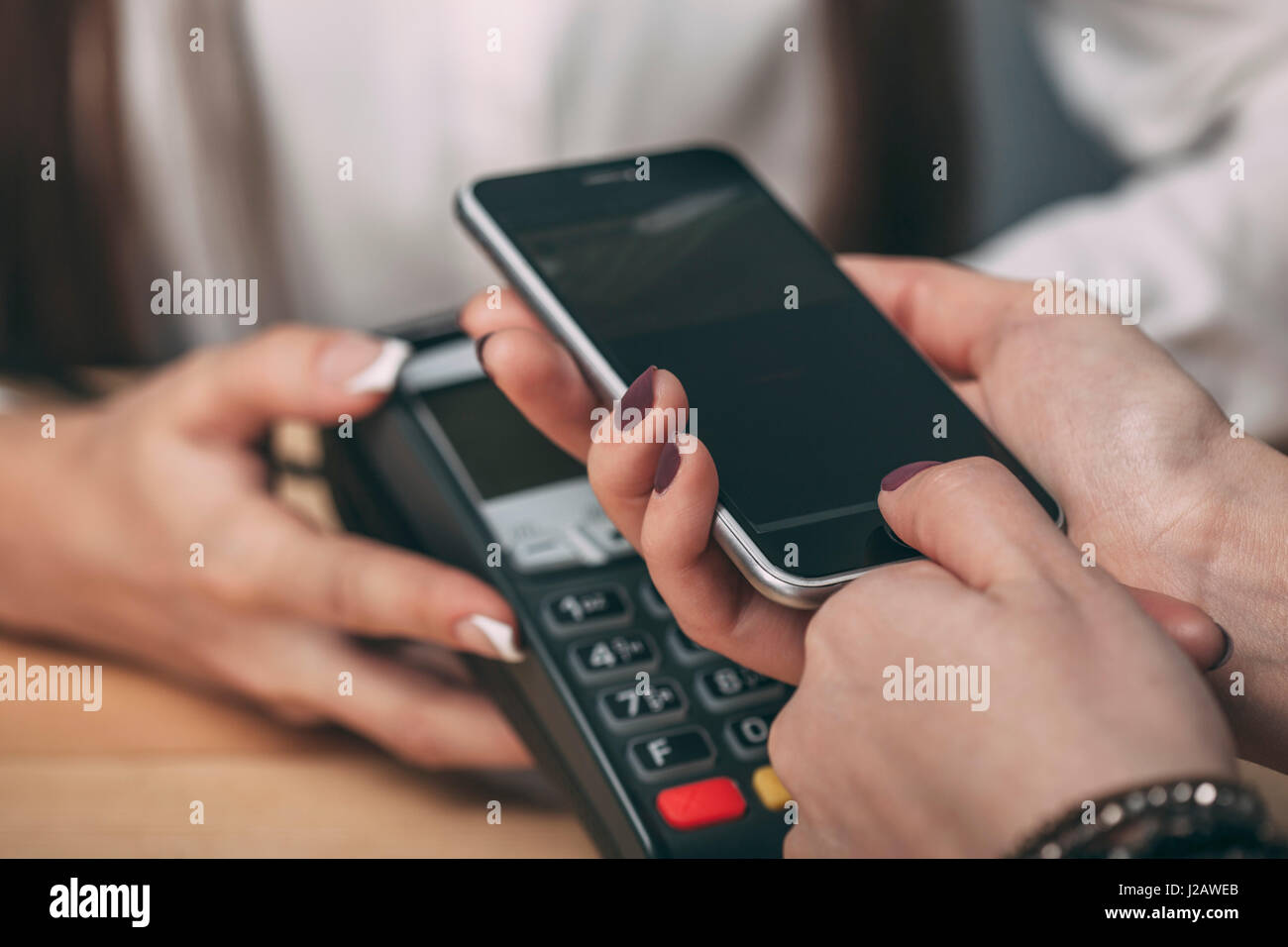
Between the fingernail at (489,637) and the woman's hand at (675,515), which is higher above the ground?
the woman's hand at (675,515)

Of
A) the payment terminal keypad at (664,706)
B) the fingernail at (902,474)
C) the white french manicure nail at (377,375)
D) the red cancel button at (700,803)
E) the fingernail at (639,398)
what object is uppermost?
the fingernail at (639,398)

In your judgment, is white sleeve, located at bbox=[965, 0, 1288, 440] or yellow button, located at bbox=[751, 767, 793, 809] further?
white sleeve, located at bbox=[965, 0, 1288, 440]

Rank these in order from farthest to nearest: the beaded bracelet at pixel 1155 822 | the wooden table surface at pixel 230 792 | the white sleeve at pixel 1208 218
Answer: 1. the white sleeve at pixel 1208 218
2. the wooden table surface at pixel 230 792
3. the beaded bracelet at pixel 1155 822


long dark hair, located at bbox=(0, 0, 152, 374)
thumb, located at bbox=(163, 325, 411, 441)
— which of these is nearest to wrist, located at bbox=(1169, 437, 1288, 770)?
thumb, located at bbox=(163, 325, 411, 441)

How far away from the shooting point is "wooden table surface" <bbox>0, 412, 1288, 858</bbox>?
245 mm

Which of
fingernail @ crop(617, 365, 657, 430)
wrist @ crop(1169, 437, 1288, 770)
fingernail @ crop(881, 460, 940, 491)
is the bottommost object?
wrist @ crop(1169, 437, 1288, 770)

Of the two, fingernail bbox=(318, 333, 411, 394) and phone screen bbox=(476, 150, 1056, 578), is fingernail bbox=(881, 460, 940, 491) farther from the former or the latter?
fingernail bbox=(318, 333, 411, 394)

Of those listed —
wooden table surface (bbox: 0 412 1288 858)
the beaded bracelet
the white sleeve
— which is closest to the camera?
the beaded bracelet

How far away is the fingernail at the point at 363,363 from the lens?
11.7 inches

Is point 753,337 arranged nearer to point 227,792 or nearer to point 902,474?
point 902,474

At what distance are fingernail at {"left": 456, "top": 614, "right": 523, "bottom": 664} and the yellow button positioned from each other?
0.06 m

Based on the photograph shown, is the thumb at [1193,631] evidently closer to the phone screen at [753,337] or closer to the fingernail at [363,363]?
the phone screen at [753,337]

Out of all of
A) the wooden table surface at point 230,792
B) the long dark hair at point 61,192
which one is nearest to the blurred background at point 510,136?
the long dark hair at point 61,192

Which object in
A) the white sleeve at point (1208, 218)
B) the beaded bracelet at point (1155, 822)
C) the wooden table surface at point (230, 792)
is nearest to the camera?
the beaded bracelet at point (1155, 822)
